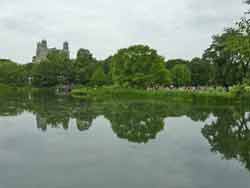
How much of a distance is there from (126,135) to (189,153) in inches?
123

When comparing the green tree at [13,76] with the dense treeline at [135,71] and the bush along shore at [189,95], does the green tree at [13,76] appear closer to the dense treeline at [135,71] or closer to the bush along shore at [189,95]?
the dense treeline at [135,71]

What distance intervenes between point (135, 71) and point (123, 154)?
3234 centimetres

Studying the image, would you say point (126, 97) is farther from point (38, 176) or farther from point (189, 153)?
point (38, 176)

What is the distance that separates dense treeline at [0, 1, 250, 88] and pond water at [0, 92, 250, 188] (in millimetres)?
9308

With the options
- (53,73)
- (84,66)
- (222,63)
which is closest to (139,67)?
(222,63)

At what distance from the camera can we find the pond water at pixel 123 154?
5906 mm

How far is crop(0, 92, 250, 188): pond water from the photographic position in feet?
19.4

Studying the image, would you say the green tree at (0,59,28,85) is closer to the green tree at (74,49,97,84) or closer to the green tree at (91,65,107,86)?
the green tree at (74,49,97,84)

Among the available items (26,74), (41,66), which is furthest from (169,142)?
(26,74)

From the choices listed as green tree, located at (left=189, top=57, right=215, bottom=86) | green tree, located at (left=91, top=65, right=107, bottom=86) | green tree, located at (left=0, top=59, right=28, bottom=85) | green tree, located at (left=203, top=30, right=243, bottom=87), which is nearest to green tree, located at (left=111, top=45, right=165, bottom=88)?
green tree, located at (left=203, top=30, right=243, bottom=87)

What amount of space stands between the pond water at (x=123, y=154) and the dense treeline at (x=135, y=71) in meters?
9.31

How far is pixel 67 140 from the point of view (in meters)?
9.67

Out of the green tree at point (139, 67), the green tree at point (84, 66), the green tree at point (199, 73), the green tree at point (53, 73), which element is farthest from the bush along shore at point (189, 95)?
the green tree at point (199, 73)

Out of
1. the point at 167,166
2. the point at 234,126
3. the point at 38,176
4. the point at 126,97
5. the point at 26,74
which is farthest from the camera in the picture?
the point at 26,74
